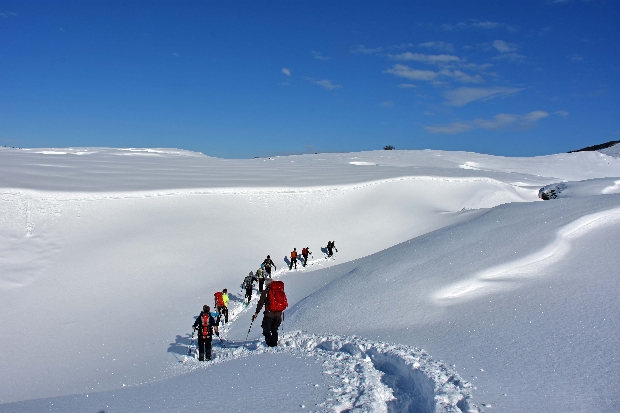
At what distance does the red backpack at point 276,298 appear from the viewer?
746 centimetres

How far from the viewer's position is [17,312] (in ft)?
38.0

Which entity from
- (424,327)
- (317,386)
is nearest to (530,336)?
(424,327)

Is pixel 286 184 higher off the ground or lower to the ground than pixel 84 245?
higher

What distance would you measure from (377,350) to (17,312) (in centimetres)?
1061

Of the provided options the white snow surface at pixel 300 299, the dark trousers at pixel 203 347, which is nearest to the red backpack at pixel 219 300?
the white snow surface at pixel 300 299

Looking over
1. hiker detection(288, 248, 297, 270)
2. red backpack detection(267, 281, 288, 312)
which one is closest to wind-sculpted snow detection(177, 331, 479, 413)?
red backpack detection(267, 281, 288, 312)

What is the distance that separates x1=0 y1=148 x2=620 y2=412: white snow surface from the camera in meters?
4.94

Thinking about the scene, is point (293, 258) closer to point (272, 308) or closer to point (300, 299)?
point (300, 299)

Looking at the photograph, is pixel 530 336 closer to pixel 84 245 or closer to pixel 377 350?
pixel 377 350

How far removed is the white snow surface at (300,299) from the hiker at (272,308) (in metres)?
0.31

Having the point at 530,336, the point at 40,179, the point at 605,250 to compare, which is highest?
the point at 40,179

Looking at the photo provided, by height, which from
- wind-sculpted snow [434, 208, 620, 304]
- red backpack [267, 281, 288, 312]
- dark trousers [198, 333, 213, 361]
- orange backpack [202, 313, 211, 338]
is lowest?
dark trousers [198, 333, 213, 361]

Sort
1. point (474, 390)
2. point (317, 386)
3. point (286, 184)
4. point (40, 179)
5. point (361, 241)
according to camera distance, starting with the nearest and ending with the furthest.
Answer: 1. point (474, 390)
2. point (317, 386)
3. point (40, 179)
4. point (361, 241)
5. point (286, 184)

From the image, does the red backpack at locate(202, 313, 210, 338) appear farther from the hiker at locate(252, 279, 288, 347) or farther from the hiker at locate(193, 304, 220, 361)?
the hiker at locate(252, 279, 288, 347)
